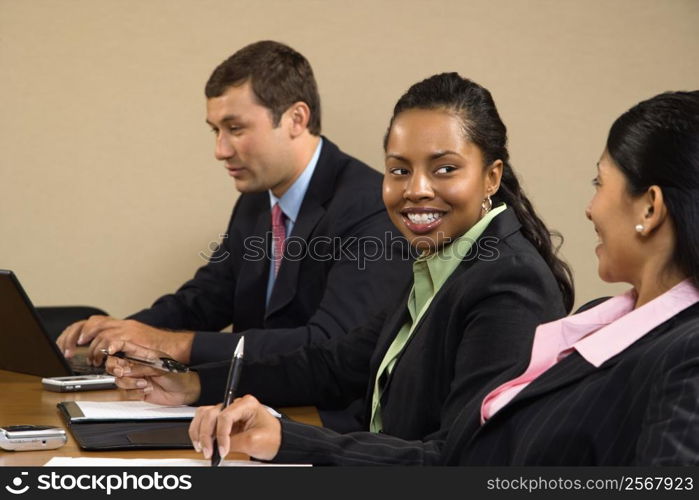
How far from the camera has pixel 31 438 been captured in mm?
1615

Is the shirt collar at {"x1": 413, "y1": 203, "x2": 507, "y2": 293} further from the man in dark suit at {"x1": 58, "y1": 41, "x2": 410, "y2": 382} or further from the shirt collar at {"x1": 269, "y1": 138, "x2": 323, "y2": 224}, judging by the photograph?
the shirt collar at {"x1": 269, "y1": 138, "x2": 323, "y2": 224}

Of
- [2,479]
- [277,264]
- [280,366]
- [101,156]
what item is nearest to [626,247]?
[2,479]

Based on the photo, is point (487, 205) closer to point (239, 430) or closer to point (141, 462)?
point (239, 430)

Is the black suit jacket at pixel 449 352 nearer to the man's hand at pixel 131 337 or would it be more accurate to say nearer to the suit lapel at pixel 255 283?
the man's hand at pixel 131 337

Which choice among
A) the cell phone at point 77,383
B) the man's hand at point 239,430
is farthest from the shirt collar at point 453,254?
the cell phone at point 77,383

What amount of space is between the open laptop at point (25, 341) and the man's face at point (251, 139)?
86 cm

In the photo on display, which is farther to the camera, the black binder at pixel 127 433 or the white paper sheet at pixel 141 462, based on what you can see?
the black binder at pixel 127 433

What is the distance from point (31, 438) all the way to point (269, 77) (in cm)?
172

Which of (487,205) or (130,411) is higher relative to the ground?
(487,205)

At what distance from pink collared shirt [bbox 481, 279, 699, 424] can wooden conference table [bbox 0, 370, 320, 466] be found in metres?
0.45

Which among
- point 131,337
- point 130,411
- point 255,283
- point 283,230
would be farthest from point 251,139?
point 130,411

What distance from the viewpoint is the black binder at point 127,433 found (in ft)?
5.34

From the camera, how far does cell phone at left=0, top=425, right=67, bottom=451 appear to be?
1.60 meters

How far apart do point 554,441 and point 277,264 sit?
1.82m
